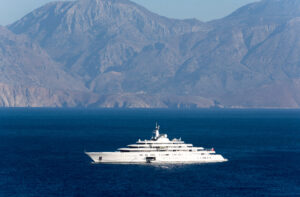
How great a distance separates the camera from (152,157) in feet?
630

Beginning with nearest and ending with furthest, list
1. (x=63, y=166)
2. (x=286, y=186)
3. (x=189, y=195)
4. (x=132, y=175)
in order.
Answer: (x=189, y=195), (x=286, y=186), (x=132, y=175), (x=63, y=166)

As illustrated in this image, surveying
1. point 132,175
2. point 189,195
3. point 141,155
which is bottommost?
point 189,195

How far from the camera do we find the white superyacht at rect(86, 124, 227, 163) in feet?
627

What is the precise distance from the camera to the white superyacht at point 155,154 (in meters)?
191

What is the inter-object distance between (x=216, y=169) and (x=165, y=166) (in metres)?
12.7

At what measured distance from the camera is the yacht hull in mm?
191250

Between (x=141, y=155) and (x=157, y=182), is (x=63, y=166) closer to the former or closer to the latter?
(x=141, y=155)

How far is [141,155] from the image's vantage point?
192 m

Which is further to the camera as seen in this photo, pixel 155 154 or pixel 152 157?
pixel 155 154

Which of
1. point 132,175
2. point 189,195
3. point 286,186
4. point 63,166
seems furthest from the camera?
point 63,166

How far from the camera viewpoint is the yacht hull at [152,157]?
191 metres

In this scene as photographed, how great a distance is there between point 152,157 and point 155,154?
104cm

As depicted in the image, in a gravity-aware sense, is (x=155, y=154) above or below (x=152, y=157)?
above

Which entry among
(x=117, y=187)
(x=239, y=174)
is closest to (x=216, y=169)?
(x=239, y=174)
